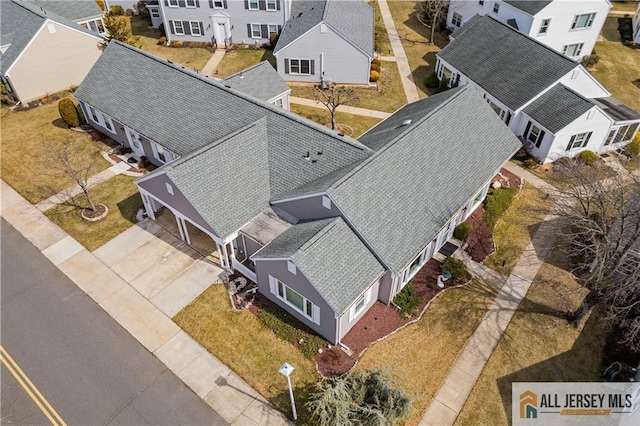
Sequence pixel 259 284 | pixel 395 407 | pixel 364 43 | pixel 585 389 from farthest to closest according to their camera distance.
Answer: pixel 364 43 < pixel 259 284 < pixel 585 389 < pixel 395 407

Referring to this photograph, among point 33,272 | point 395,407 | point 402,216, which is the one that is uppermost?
point 402,216

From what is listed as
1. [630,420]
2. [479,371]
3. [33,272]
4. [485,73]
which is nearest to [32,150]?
[33,272]

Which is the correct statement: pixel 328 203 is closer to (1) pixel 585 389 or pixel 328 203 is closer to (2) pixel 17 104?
(1) pixel 585 389

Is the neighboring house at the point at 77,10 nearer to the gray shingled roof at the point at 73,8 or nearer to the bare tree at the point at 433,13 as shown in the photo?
the gray shingled roof at the point at 73,8

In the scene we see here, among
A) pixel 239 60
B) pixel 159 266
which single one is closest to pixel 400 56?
pixel 239 60

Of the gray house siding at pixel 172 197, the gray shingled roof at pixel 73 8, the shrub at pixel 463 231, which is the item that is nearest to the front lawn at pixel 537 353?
the shrub at pixel 463 231

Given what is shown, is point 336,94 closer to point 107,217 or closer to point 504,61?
point 504,61
